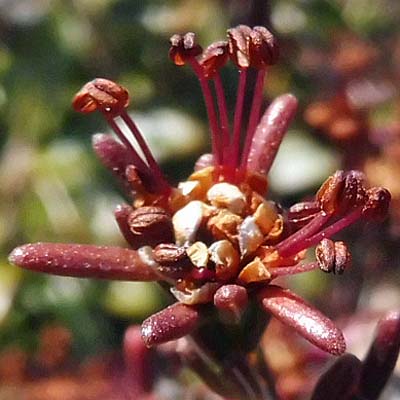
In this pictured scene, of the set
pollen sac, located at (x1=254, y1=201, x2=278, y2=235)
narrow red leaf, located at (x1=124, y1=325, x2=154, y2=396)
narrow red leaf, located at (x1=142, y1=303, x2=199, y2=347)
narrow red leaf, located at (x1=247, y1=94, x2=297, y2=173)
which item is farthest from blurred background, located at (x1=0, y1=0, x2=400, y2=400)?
narrow red leaf, located at (x1=142, y1=303, x2=199, y2=347)

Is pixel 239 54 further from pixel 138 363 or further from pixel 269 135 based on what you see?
pixel 138 363

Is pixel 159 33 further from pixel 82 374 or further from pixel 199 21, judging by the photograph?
pixel 82 374

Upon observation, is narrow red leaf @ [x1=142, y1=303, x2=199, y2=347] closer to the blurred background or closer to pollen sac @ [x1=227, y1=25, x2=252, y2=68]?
pollen sac @ [x1=227, y1=25, x2=252, y2=68]

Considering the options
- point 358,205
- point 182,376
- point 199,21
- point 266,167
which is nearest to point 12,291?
point 182,376

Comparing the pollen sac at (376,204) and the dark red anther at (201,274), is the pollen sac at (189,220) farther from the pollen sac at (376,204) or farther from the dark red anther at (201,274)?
the pollen sac at (376,204)

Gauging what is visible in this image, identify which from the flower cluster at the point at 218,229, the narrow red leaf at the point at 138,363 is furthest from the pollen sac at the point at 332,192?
the narrow red leaf at the point at 138,363
